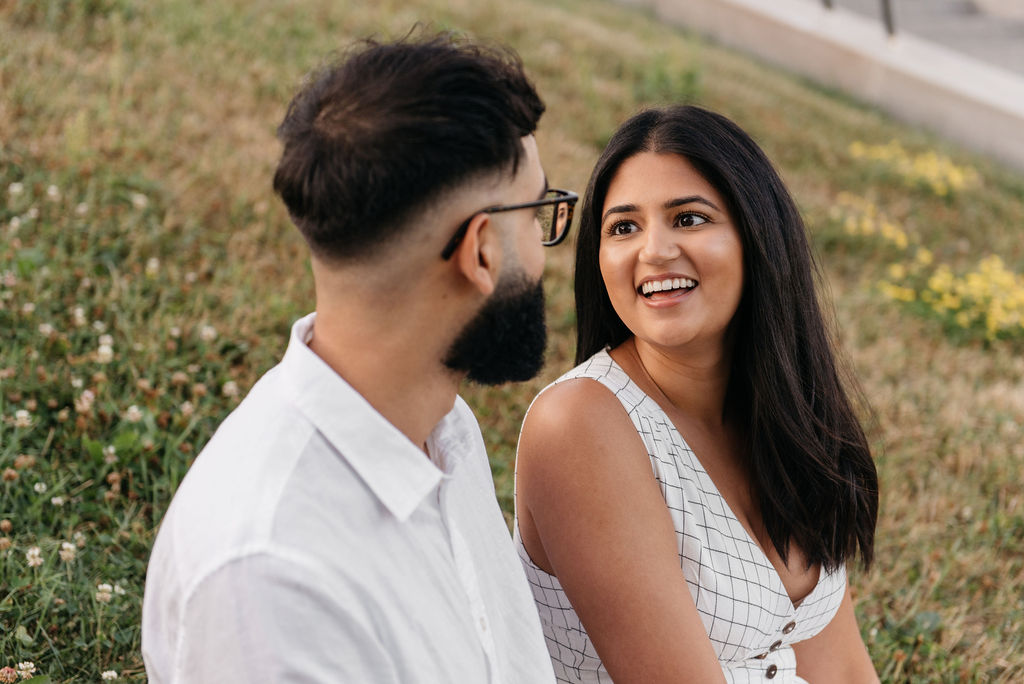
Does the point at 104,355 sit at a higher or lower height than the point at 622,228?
lower

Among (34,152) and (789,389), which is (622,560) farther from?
(34,152)

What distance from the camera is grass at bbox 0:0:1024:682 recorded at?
251cm

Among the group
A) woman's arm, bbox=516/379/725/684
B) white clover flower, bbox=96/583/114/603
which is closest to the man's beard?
woman's arm, bbox=516/379/725/684

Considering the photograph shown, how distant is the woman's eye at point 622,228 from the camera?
2182 mm

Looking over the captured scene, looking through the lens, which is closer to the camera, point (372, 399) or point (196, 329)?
point (372, 399)

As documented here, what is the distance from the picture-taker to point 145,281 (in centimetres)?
342

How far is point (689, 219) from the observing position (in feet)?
6.99

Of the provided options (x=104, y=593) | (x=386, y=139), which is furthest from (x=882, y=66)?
(x=386, y=139)

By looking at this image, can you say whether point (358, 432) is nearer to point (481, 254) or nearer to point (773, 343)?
point (481, 254)

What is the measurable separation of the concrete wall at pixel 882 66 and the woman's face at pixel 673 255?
7891 mm

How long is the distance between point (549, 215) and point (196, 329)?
199cm

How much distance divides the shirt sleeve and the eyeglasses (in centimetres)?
50

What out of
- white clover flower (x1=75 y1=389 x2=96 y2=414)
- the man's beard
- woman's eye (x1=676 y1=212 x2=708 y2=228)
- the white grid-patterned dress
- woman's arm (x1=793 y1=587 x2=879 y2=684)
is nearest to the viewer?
the man's beard

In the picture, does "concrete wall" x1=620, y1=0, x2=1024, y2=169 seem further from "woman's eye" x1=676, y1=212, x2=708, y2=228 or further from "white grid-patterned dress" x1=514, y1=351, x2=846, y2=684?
"white grid-patterned dress" x1=514, y1=351, x2=846, y2=684
